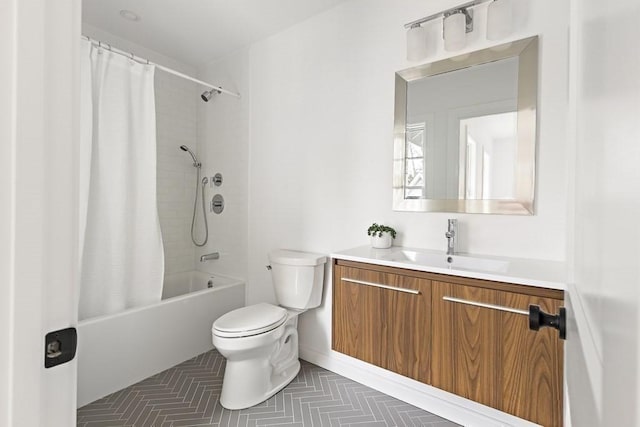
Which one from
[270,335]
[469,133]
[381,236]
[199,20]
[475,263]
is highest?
[199,20]

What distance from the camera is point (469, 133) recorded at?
1.91 meters

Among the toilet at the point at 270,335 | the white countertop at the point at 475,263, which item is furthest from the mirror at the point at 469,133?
the toilet at the point at 270,335

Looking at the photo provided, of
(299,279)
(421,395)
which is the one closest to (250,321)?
(299,279)

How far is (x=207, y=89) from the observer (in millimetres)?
3312

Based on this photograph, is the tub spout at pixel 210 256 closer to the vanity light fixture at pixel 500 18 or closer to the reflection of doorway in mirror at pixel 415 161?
the reflection of doorway in mirror at pixel 415 161

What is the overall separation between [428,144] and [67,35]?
6.20 ft

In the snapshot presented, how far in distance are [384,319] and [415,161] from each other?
3.31ft

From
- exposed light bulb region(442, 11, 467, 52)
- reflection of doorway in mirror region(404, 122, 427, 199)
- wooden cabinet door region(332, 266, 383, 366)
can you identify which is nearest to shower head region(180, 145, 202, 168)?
wooden cabinet door region(332, 266, 383, 366)

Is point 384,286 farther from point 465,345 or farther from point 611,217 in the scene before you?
point 611,217

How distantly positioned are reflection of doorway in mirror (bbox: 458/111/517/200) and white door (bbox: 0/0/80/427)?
1.89m

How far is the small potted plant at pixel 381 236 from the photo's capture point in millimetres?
2053

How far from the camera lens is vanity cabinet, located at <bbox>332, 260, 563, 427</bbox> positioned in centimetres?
135

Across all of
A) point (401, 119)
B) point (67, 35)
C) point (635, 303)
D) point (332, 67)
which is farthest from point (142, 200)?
point (635, 303)

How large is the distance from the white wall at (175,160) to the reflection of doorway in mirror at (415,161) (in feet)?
7.36
